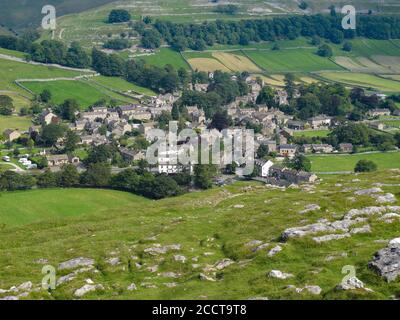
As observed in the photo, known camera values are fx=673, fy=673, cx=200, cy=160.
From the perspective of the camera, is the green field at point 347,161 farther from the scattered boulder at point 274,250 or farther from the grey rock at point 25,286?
the grey rock at point 25,286

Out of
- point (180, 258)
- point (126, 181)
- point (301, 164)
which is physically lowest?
point (301, 164)

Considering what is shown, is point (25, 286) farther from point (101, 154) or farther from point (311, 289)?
point (101, 154)

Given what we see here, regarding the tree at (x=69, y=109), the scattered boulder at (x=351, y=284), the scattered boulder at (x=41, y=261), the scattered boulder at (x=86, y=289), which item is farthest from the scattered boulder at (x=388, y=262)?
the tree at (x=69, y=109)

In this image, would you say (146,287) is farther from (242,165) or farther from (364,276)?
(242,165)

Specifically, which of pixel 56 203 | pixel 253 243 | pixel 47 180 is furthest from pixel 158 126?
pixel 253 243
